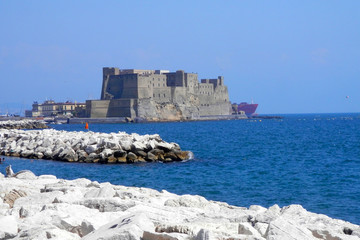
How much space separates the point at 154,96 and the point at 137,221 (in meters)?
57.5

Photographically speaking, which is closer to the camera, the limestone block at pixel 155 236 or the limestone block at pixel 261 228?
the limestone block at pixel 155 236

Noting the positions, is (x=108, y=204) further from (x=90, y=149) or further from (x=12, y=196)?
(x=90, y=149)

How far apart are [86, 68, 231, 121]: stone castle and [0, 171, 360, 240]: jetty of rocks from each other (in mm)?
52045

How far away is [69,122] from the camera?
59312 mm

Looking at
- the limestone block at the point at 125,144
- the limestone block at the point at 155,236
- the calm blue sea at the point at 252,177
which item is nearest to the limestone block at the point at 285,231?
the limestone block at the point at 155,236

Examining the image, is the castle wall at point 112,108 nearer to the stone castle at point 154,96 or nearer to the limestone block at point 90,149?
the stone castle at point 154,96

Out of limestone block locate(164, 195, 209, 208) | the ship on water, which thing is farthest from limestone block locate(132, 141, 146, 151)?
A: the ship on water

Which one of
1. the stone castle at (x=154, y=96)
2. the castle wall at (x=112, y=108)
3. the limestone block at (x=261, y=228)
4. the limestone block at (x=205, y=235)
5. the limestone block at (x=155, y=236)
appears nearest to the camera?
the limestone block at (x=205, y=235)

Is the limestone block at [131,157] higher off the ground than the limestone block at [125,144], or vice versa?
the limestone block at [125,144]

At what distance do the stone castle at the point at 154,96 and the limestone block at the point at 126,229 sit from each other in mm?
53544

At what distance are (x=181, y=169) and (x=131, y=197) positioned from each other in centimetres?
700

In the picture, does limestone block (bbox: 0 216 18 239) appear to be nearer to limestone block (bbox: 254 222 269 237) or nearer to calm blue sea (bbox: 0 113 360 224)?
limestone block (bbox: 254 222 269 237)

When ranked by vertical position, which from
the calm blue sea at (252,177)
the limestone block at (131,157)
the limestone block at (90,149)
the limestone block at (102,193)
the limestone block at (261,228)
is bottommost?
the calm blue sea at (252,177)

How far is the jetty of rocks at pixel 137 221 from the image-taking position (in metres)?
3.17
